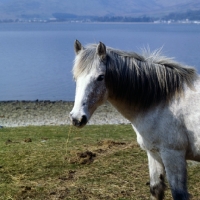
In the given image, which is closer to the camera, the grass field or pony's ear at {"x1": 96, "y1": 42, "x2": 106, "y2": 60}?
pony's ear at {"x1": 96, "y1": 42, "x2": 106, "y2": 60}

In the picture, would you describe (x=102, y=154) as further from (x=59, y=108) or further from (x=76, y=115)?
(x=59, y=108)

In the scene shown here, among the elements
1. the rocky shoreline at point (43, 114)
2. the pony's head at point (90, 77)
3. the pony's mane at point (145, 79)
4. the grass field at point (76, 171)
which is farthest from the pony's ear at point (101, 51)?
the rocky shoreline at point (43, 114)

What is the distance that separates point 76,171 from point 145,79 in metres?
3.07

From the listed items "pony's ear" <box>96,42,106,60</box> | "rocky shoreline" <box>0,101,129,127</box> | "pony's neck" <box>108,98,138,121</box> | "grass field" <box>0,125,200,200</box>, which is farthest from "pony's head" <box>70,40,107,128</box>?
"rocky shoreline" <box>0,101,129,127</box>

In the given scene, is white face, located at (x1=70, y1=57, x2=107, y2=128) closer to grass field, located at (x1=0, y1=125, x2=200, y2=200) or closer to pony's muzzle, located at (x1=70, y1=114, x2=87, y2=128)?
pony's muzzle, located at (x1=70, y1=114, x2=87, y2=128)

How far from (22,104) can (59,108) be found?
3.10 m

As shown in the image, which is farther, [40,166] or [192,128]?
[40,166]

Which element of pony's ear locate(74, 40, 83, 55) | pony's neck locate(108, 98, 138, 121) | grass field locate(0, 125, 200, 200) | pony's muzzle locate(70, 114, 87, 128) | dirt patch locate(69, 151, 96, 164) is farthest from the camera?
dirt patch locate(69, 151, 96, 164)

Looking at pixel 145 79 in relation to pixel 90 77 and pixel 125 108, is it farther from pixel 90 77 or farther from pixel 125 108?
pixel 90 77

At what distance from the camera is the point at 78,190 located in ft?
21.8

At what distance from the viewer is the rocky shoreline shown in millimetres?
19531

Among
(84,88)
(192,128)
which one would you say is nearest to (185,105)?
(192,128)

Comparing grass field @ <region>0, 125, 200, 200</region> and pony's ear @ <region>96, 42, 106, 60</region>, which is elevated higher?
pony's ear @ <region>96, 42, 106, 60</region>

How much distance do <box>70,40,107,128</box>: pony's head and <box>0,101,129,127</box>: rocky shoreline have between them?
1388 centimetres
